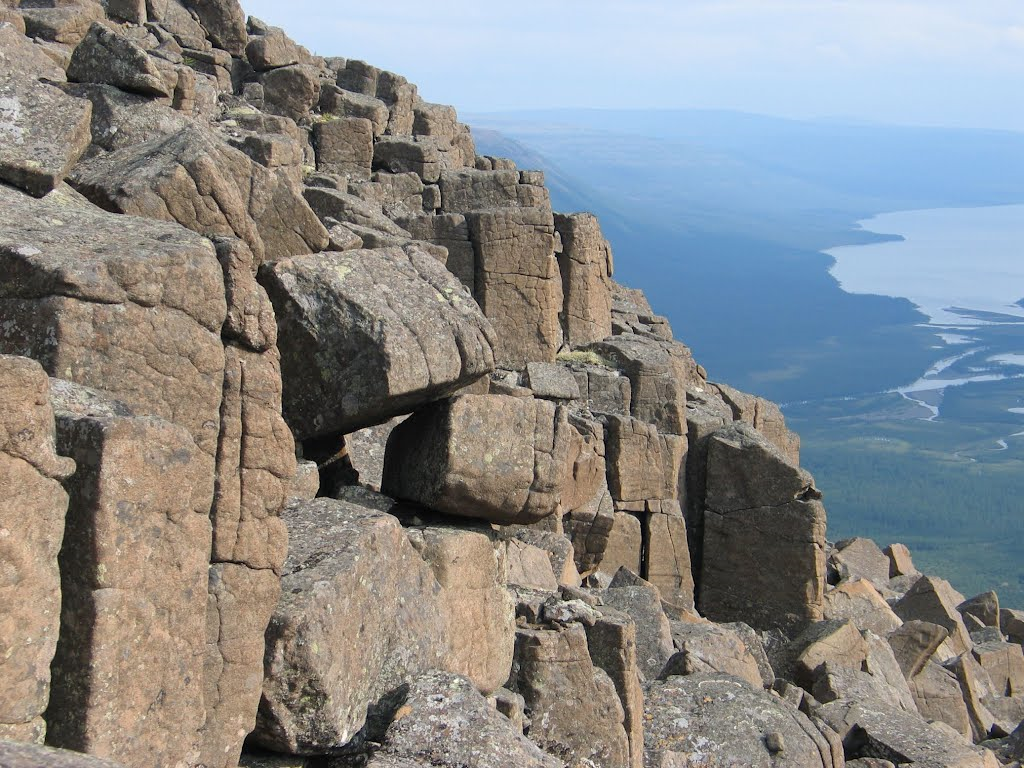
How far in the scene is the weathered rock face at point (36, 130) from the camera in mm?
8945

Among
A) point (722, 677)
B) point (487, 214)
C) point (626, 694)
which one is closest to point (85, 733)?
point (626, 694)

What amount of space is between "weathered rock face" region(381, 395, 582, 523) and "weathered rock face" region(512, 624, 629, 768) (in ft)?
4.14

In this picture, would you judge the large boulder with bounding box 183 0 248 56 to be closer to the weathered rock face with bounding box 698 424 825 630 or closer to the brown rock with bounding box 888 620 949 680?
the weathered rock face with bounding box 698 424 825 630

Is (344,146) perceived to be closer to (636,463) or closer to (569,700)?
(636,463)

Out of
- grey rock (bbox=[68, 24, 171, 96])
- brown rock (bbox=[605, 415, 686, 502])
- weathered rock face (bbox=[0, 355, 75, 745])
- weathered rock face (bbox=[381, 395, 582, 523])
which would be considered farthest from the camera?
brown rock (bbox=[605, 415, 686, 502])

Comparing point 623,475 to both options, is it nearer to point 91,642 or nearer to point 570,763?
point 570,763

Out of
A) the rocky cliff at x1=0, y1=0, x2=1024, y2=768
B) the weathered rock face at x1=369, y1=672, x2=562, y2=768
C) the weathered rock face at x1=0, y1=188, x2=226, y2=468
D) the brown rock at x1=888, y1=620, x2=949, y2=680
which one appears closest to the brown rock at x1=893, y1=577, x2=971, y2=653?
the brown rock at x1=888, y1=620, x2=949, y2=680

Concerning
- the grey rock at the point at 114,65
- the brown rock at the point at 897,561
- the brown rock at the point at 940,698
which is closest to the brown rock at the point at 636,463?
the brown rock at the point at 940,698

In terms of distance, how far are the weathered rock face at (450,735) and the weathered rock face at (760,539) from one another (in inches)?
593

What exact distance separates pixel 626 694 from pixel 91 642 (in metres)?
6.21

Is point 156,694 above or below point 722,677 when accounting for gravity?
above

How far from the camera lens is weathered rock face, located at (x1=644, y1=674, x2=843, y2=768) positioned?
12281 mm

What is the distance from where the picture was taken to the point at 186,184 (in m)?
10.2

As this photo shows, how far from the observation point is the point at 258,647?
8.12m
